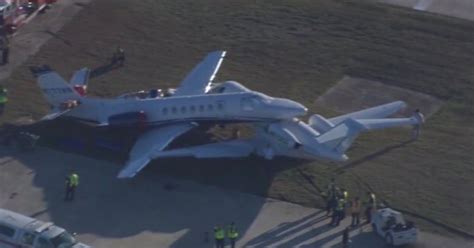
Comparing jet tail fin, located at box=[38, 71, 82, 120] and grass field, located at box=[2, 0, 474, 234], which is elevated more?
jet tail fin, located at box=[38, 71, 82, 120]

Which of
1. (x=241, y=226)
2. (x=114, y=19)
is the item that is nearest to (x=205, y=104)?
(x=241, y=226)

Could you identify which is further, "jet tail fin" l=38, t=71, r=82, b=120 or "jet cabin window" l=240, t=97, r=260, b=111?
"jet tail fin" l=38, t=71, r=82, b=120

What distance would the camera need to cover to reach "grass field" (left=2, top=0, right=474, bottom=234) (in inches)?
2482

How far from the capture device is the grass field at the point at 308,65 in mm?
63031

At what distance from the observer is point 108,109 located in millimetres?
65438

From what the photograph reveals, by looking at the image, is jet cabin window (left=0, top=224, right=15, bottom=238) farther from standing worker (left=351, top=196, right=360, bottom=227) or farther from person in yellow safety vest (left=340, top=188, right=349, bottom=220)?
standing worker (left=351, top=196, right=360, bottom=227)

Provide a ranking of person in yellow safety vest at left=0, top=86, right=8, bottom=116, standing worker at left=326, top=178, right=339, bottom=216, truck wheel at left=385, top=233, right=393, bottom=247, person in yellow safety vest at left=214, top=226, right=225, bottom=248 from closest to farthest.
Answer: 1. person in yellow safety vest at left=214, top=226, right=225, bottom=248
2. truck wheel at left=385, top=233, right=393, bottom=247
3. standing worker at left=326, top=178, right=339, bottom=216
4. person in yellow safety vest at left=0, top=86, right=8, bottom=116

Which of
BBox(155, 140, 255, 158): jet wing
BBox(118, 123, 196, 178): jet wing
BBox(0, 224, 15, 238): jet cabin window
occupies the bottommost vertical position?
BBox(118, 123, 196, 178): jet wing

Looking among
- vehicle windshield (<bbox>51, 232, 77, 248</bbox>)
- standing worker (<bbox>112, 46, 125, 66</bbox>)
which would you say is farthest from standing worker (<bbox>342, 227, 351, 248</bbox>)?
standing worker (<bbox>112, 46, 125, 66</bbox>)

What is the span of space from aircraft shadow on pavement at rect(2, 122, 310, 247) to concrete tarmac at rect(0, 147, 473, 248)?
0.04 m

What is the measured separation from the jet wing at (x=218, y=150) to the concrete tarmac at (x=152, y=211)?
1.27m

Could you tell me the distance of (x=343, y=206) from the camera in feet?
195

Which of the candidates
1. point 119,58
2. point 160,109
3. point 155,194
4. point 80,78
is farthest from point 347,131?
point 119,58

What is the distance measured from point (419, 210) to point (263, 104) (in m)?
8.74
